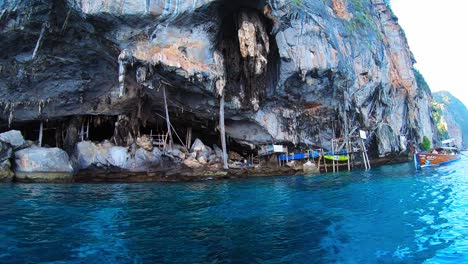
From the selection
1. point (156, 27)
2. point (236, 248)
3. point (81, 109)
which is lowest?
point (236, 248)

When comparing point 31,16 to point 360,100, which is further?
point 360,100

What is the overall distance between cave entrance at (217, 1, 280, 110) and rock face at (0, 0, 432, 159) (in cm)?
7

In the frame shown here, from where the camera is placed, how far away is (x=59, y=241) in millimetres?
6953

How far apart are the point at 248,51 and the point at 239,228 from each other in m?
15.0

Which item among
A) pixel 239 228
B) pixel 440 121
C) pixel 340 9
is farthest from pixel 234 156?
pixel 440 121

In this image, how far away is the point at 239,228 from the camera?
795 centimetres

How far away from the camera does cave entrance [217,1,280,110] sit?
68.6ft

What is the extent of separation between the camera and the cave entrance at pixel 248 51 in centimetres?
2091

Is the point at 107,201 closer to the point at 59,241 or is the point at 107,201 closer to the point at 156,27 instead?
the point at 59,241

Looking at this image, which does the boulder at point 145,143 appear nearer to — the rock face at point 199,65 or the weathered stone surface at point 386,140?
the rock face at point 199,65

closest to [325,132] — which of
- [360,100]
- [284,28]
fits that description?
[360,100]

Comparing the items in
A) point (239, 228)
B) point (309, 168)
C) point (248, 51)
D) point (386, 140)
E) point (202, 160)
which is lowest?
point (239, 228)

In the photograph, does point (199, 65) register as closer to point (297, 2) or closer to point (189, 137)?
point (189, 137)

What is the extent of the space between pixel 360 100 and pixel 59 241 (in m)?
28.3
